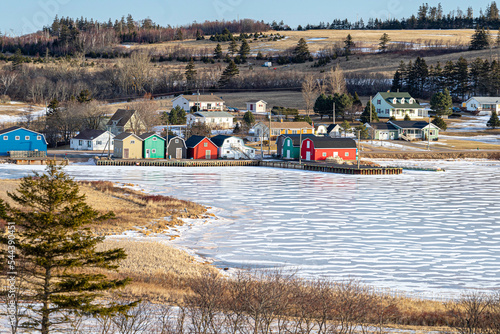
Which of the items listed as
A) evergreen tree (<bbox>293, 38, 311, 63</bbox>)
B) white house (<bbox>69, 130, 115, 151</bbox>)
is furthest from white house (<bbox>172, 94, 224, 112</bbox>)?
evergreen tree (<bbox>293, 38, 311, 63</bbox>)

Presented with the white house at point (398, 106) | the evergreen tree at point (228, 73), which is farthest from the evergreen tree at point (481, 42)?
the evergreen tree at point (228, 73)

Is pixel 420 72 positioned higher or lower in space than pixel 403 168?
higher

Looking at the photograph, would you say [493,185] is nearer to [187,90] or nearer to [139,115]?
[139,115]

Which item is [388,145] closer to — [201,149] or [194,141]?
[201,149]

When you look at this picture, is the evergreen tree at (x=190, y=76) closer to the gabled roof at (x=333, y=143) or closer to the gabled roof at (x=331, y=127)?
the gabled roof at (x=331, y=127)

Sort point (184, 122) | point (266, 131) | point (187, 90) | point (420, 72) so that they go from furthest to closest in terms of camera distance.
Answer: point (187, 90) → point (420, 72) → point (184, 122) → point (266, 131)

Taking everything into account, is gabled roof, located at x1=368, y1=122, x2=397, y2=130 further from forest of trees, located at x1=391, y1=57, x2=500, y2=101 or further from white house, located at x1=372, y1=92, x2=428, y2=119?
forest of trees, located at x1=391, y1=57, x2=500, y2=101

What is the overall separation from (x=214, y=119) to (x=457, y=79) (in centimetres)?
5447

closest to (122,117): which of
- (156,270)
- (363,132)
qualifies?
(363,132)

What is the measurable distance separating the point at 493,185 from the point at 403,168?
17.9 meters

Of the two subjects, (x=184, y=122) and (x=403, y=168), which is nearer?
(x=403, y=168)

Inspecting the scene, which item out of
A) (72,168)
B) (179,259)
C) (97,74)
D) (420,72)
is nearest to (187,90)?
(97,74)

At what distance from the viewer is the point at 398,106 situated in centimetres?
11038

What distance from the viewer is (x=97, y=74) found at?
5822 inches
